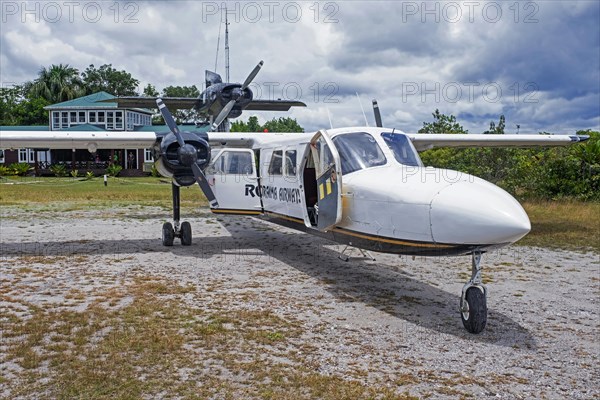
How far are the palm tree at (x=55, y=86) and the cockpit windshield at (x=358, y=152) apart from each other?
194 ft

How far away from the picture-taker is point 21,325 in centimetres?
587

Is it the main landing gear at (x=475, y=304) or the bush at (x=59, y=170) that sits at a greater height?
the bush at (x=59, y=170)

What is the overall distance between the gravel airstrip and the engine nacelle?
63.4 inches

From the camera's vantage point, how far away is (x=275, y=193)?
35.1 feet

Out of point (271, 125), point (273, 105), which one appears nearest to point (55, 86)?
point (271, 125)

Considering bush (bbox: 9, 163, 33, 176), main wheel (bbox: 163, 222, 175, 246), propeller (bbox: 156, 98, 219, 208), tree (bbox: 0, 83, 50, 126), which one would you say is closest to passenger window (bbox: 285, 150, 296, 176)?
propeller (bbox: 156, 98, 219, 208)

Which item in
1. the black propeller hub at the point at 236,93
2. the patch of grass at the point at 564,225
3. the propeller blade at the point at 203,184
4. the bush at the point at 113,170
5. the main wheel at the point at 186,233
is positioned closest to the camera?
the propeller blade at the point at 203,184

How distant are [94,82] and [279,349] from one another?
220ft

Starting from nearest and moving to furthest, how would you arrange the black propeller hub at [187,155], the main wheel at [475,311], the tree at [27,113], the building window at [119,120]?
the main wheel at [475,311] < the black propeller hub at [187,155] < the building window at [119,120] < the tree at [27,113]

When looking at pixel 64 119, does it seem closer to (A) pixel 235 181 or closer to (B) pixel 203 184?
(A) pixel 235 181

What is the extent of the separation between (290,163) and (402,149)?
9.43 feet

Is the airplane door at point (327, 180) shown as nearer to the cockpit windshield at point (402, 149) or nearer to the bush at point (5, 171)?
the cockpit windshield at point (402, 149)

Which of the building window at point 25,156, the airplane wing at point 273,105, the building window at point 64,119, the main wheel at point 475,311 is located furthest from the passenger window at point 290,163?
the building window at point 25,156

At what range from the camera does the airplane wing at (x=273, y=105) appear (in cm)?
1806
